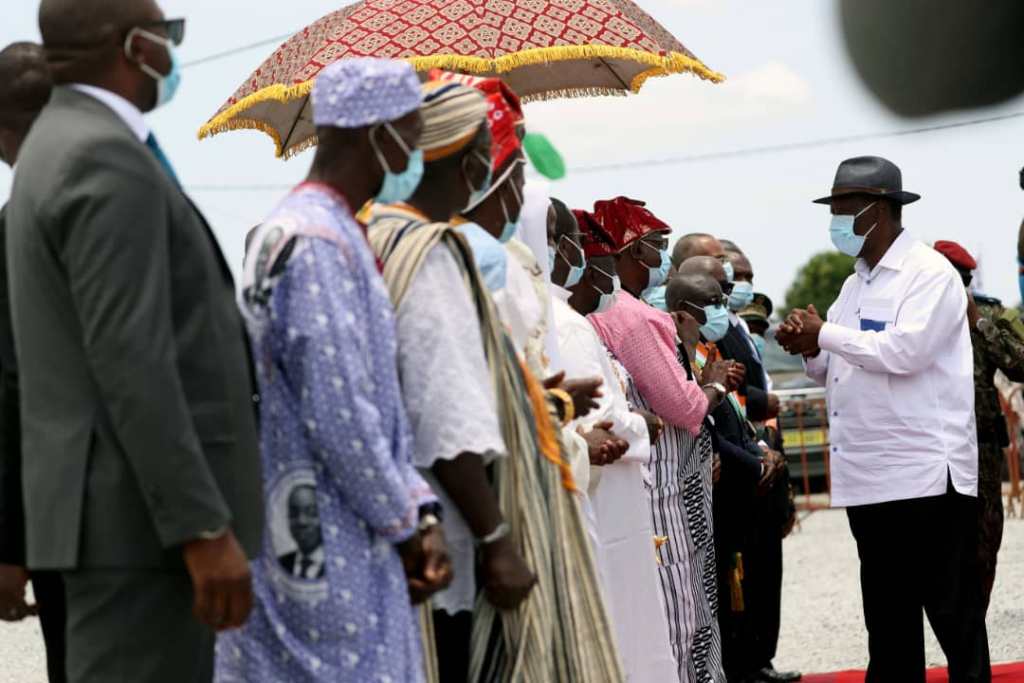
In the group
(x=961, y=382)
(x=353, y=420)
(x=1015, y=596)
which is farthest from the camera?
(x=1015, y=596)

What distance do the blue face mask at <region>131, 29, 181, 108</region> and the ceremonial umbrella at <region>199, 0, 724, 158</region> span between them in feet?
10.6

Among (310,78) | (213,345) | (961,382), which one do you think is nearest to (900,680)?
(961,382)

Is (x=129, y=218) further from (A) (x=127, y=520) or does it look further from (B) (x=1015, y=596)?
(B) (x=1015, y=596)

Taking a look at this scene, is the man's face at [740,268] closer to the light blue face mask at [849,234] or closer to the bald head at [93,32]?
the light blue face mask at [849,234]

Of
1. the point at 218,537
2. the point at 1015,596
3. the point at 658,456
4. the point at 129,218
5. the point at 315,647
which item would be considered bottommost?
the point at 1015,596

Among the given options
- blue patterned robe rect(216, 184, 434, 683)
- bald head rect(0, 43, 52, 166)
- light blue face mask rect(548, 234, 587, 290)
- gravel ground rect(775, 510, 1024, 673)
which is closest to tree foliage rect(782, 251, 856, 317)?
gravel ground rect(775, 510, 1024, 673)

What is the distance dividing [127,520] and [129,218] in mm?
512

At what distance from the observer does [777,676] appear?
328 inches

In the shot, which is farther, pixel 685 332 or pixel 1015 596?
pixel 1015 596

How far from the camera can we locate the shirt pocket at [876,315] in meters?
7.04

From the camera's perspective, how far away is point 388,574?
131 inches

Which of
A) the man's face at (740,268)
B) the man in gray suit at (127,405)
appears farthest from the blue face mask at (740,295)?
the man in gray suit at (127,405)

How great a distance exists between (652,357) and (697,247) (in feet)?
9.40

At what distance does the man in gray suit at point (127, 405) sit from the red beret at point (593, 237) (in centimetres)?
364
